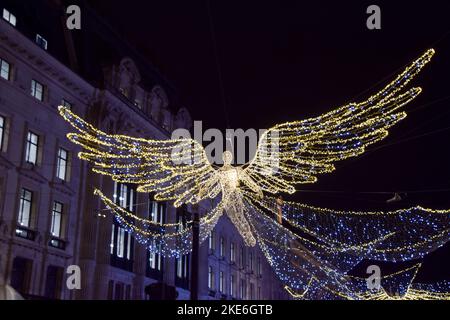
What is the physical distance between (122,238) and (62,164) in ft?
23.1

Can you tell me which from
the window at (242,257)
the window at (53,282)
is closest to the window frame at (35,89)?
the window at (53,282)

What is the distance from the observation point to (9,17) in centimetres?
2600

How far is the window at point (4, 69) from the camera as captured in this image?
25172 millimetres

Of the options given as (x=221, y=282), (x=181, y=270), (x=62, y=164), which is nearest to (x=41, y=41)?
(x=62, y=164)

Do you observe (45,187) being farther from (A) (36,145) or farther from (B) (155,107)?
(B) (155,107)

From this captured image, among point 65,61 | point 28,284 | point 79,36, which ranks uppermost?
point 79,36

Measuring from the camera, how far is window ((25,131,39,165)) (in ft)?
87.5

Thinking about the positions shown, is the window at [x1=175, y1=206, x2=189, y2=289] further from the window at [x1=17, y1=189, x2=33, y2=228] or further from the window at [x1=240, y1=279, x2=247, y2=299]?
the window at [x1=17, y1=189, x2=33, y2=228]

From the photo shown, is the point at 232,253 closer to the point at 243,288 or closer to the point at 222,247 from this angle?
the point at 222,247
